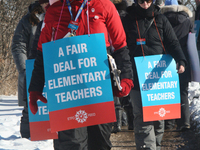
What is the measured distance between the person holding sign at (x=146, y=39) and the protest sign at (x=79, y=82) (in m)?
1.52

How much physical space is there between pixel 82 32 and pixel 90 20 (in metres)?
0.11

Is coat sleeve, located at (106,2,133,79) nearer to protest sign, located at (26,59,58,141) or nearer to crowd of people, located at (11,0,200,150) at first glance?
crowd of people, located at (11,0,200,150)

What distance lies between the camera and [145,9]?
13.0 feet

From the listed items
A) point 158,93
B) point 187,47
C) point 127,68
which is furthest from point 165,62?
point 127,68

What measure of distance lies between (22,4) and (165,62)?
7721mm

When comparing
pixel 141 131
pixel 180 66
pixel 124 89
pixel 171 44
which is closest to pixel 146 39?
pixel 171 44

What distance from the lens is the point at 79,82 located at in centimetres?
245

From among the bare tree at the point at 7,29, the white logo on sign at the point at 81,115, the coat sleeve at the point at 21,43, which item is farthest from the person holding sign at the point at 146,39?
the bare tree at the point at 7,29

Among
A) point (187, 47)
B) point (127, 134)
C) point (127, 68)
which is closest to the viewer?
point (127, 68)

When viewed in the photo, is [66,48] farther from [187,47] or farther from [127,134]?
[127,134]

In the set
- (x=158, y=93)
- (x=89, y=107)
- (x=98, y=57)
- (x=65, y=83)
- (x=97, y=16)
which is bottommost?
(x=158, y=93)

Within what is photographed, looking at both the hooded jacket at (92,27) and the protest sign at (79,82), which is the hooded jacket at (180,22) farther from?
the protest sign at (79,82)

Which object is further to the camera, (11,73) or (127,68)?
(11,73)

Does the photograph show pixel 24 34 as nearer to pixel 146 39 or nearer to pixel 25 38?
pixel 25 38
